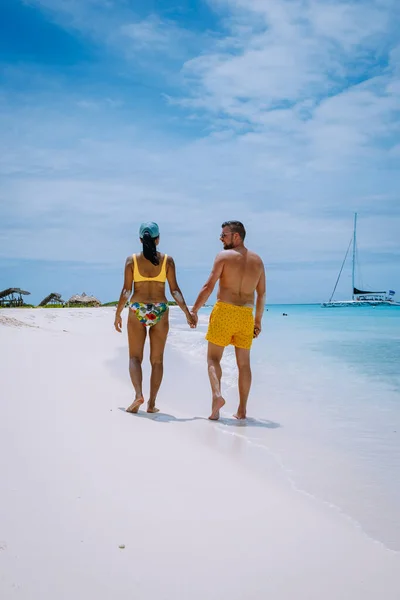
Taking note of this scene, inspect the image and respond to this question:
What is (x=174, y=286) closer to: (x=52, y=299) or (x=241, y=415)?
(x=241, y=415)

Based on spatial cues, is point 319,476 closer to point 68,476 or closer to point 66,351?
point 68,476

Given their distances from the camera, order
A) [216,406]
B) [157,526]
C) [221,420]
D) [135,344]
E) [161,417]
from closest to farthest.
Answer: [157,526] → [161,417] → [216,406] → [221,420] → [135,344]

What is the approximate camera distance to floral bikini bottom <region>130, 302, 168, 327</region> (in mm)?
5215

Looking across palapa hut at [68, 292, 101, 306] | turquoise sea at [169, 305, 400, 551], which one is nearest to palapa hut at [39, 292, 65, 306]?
palapa hut at [68, 292, 101, 306]

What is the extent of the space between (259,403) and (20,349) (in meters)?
4.18

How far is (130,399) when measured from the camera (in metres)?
5.77

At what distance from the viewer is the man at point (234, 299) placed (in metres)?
5.35

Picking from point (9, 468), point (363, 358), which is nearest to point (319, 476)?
point (9, 468)

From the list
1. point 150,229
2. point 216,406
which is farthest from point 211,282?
point 216,406

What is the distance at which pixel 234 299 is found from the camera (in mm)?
5391

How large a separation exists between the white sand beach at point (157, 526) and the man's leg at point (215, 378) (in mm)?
980

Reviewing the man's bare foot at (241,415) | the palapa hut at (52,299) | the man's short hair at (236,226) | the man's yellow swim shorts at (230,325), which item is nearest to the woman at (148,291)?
the man's yellow swim shorts at (230,325)

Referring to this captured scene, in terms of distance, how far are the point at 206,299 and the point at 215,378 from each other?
2.78ft

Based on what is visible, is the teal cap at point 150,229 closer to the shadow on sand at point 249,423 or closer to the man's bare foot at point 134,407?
the man's bare foot at point 134,407
